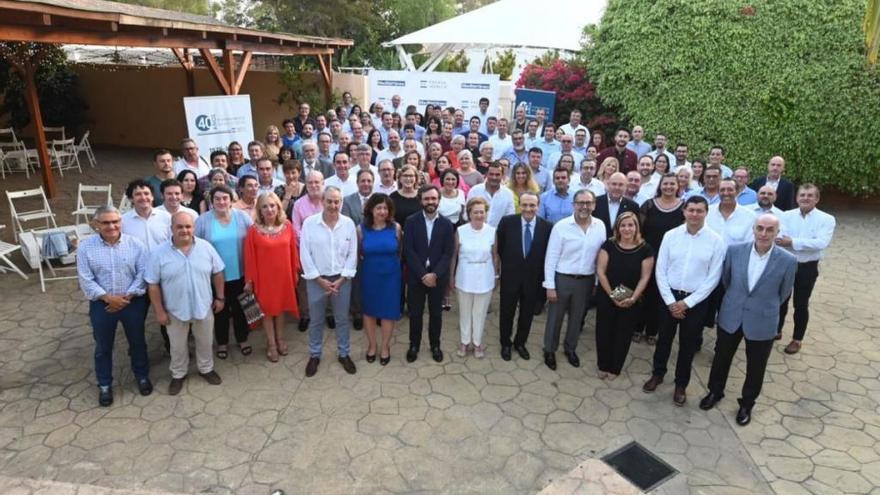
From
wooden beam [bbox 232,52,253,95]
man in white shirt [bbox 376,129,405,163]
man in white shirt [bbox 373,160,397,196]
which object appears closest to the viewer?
man in white shirt [bbox 373,160,397,196]

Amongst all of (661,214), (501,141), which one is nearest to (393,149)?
(501,141)

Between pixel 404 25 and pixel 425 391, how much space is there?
30420 mm

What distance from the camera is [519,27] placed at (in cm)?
1566

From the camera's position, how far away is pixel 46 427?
4.35 meters

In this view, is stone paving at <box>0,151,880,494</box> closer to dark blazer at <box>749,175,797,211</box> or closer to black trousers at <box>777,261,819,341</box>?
black trousers at <box>777,261,819,341</box>

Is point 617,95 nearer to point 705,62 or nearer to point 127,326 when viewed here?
point 705,62

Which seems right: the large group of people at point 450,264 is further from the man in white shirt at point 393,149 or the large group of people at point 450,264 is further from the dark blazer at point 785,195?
the man in white shirt at point 393,149

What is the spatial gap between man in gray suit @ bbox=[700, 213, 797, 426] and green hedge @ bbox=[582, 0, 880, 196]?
25.0ft

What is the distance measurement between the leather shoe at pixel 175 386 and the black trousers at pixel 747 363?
4608mm

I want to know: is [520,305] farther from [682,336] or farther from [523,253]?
[682,336]

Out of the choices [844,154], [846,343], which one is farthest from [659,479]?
[844,154]

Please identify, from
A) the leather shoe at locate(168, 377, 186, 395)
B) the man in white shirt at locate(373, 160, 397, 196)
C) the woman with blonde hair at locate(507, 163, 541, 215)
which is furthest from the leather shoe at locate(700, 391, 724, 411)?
the leather shoe at locate(168, 377, 186, 395)

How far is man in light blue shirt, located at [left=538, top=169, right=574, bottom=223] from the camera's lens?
5.95 metres

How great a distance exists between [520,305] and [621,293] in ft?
3.32
